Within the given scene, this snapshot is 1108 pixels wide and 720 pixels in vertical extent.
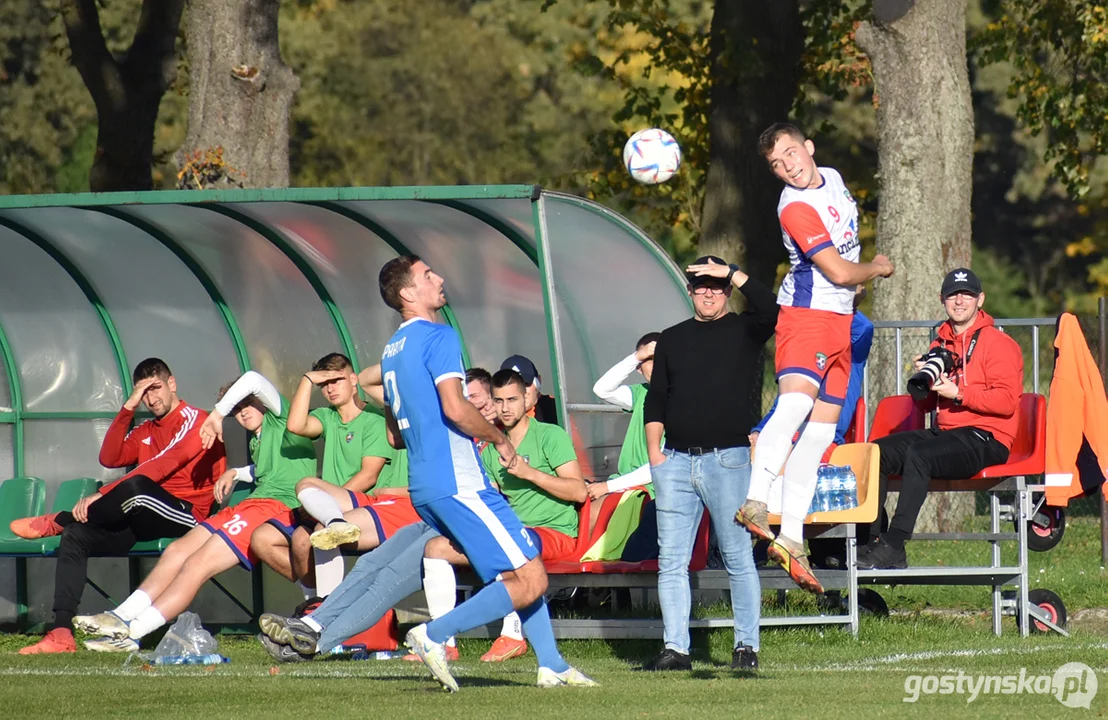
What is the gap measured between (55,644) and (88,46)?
405 inches

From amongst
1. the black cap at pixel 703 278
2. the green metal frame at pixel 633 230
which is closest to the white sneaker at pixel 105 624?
the green metal frame at pixel 633 230

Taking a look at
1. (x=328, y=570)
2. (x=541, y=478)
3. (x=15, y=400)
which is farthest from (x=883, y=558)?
(x=15, y=400)

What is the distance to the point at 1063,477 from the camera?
973 centimetres

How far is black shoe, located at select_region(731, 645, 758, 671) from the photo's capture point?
7.85 m

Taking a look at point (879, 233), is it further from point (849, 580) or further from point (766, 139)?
point (766, 139)

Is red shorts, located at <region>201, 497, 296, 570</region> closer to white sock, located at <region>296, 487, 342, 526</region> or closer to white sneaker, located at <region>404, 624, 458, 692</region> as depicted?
white sock, located at <region>296, 487, 342, 526</region>

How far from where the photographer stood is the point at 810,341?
8078 millimetres

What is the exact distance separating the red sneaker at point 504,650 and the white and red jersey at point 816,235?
2428 millimetres

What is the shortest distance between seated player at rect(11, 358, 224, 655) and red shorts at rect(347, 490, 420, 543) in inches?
51.4

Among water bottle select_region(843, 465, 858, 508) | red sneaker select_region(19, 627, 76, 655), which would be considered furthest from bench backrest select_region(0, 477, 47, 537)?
water bottle select_region(843, 465, 858, 508)

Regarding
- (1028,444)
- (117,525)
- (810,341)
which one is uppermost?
(810,341)

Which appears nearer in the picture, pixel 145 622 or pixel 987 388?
pixel 145 622

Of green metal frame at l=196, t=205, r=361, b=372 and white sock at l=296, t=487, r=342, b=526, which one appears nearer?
white sock at l=296, t=487, r=342, b=526

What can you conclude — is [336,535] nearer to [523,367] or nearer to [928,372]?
[523,367]
